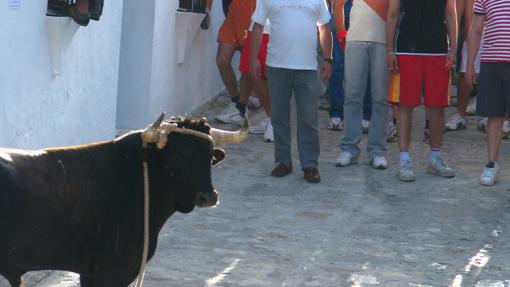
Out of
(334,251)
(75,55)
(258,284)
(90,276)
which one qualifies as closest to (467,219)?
(334,251)

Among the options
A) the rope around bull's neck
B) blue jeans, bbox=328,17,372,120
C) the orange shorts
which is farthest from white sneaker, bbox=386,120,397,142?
the rope around bull's neck

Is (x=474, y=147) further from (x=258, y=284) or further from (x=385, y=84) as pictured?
(x=258, y=284)

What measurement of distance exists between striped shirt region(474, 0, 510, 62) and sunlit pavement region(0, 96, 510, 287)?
1.19 meters

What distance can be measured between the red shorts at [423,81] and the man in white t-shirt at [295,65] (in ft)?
2.26

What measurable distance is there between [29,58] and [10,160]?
11.5ft

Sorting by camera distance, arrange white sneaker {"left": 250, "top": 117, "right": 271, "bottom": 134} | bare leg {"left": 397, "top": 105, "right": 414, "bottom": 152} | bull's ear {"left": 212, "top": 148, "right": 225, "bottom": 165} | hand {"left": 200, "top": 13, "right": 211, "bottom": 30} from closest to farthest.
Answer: bull's ear {"left": 212, "top": 148, "right": 225, "bottom": 165}, bare leg {"left": 397, "top": 105, "right": 414, "bottom": 152}, white sneaker {"left": 250, "top": 117, "right": 271, "bottom": 134}, hand {"left": 200, "top": 13, "right": 211, "bottom": 30}

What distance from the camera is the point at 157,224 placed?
18.5 ft

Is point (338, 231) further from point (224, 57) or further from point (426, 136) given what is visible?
point (224, 57)

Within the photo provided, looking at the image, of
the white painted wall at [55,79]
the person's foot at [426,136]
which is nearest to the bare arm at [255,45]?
the white painted wall at [55,79]

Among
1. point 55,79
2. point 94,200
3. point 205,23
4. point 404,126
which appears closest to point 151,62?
point 205,23

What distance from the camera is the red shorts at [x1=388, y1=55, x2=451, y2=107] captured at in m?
10.1

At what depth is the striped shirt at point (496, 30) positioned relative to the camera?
9859 mm

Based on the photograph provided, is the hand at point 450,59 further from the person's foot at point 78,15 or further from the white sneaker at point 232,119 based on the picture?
the person's foot at point 78,15

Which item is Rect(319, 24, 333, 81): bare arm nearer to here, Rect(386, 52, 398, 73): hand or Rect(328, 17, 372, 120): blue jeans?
Rect(386, 52, 398, 73): hand
